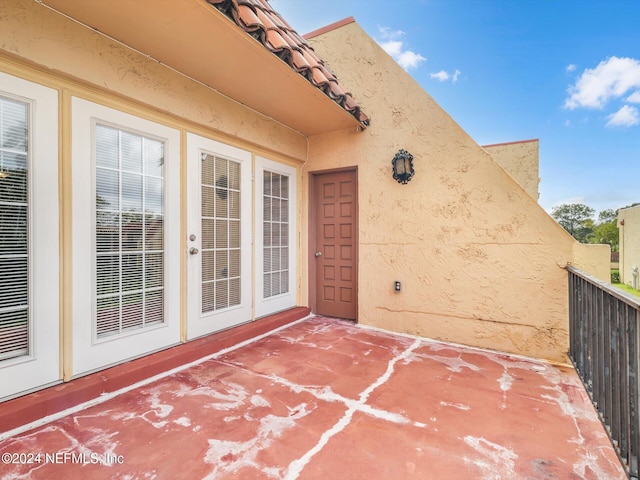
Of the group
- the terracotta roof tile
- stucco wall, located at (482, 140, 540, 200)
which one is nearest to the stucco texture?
the terracotta roof tile

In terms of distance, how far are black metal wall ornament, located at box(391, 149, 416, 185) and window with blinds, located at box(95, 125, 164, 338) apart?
9.48ft

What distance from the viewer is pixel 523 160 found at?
5.70 metres

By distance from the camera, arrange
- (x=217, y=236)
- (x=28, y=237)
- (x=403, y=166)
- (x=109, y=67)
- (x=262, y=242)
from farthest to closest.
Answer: (x=262, y=242), (x=403, y=166), (x=217, y=236), (x=109, y=67), (x=28, y=237)

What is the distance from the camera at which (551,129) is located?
9047 millimetres

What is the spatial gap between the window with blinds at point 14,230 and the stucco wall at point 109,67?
0.42m

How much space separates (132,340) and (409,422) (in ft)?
8.13

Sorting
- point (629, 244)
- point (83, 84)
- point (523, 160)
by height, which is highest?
point (523, 160)

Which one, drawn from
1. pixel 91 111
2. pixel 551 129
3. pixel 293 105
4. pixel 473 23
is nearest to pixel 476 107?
pixel 473 23

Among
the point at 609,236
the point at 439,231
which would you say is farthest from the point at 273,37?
the point at 609,236

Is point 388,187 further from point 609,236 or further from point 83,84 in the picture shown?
point 609,236

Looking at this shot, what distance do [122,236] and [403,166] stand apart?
3.37 metres

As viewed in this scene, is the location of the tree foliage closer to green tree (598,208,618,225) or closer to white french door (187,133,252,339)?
green tree (598,208,618,225)

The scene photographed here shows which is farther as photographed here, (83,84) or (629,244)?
(629,244)

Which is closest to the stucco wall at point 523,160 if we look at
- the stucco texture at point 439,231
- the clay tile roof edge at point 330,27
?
the stucco texture at point 439,231
